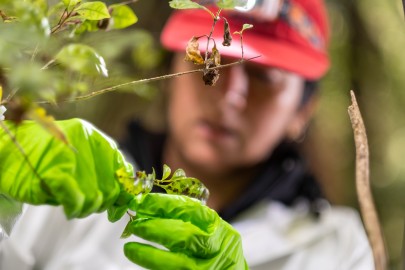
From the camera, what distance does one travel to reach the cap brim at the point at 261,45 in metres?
1.27

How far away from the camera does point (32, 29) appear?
300mm

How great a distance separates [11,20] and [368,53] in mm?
2699

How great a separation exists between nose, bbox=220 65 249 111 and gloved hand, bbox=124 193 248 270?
2.62 feet

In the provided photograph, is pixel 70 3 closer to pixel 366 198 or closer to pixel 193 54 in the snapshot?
pixel 193 54

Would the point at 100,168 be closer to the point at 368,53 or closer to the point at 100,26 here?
the point at 100,26

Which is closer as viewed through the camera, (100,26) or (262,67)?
(100,26)

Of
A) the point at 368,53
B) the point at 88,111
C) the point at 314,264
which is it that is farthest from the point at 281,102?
the point at 368,53

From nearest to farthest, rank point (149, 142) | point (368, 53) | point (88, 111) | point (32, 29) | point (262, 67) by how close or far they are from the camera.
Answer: point (32, 29)
point (262, 67)
point (149, 142)
point (88, 111)
point (368, 53)

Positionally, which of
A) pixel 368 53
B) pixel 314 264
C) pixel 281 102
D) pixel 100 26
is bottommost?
pixel 368 53

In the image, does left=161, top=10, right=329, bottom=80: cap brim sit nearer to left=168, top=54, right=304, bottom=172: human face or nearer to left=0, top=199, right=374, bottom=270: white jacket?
left=168, top=54, right=304, bottom=172: human face

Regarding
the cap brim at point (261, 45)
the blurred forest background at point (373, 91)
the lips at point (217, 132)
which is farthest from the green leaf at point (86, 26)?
the blurred forest background at point (373, 91)

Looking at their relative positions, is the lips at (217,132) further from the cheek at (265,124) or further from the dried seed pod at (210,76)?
the dried seed pod at (210,76)

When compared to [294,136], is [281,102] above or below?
above

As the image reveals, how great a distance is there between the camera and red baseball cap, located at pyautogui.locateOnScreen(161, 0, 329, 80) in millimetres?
1289
